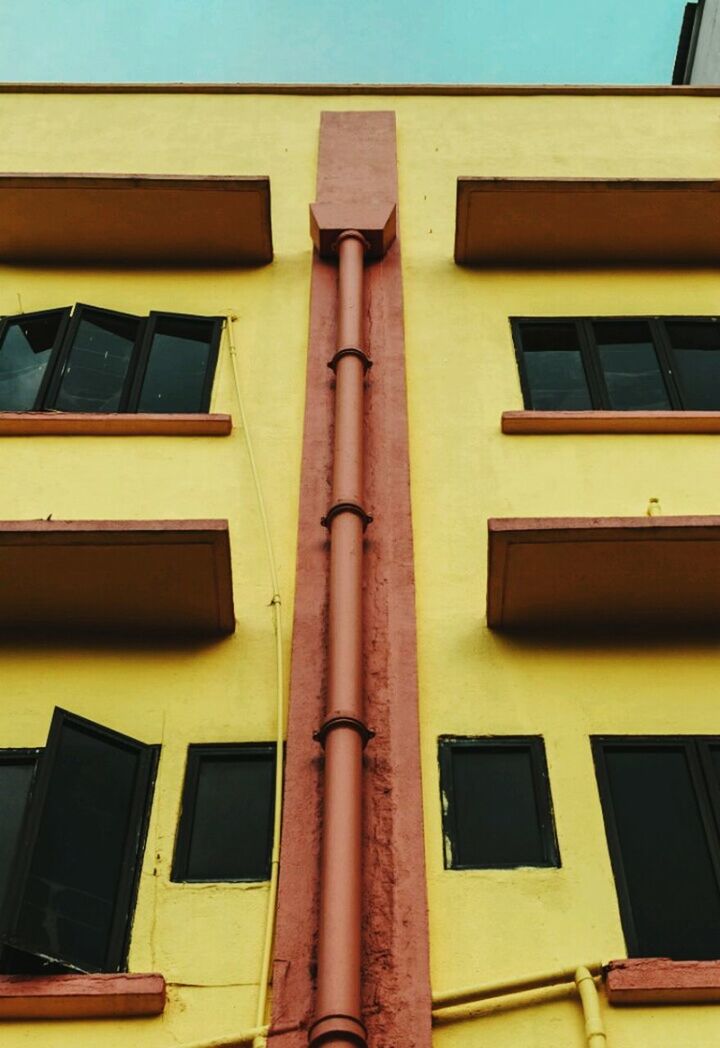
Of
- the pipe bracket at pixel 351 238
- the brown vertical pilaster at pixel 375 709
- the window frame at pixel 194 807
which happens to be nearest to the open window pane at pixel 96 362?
the brown vertical pilaster at pixel 375 709

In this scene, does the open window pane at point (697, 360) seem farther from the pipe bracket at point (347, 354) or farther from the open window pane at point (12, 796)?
the open window pane at point (12, 796)

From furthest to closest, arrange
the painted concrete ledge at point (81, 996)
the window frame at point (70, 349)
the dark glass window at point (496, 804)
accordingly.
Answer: the window frame at point (70, 349), the dark glass window at point (496, 804), the painted concrete ledge at point (81, 996)

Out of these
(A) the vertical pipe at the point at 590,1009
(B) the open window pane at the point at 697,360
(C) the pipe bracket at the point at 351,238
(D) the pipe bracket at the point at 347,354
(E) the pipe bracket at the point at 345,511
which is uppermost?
(C) the pipe bracket at the point at 351,238

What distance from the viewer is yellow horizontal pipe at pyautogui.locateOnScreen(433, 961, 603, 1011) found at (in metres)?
4.91

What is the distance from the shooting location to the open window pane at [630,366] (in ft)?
26.5

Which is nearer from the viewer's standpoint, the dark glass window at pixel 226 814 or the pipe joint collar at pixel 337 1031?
the pipe joint collar at pixel 337 1031

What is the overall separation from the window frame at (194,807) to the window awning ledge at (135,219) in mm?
4636

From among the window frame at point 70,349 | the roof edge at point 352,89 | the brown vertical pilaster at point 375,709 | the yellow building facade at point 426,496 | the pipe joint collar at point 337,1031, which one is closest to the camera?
the pipe joint collar at point 337,1031

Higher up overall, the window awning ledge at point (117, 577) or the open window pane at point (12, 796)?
the window awning ledge at point (117, 577)

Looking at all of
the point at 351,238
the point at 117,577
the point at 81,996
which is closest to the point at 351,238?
the point at 351,238

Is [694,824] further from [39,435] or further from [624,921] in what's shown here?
[39,435]

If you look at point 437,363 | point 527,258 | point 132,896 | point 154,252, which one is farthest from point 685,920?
point 154,252

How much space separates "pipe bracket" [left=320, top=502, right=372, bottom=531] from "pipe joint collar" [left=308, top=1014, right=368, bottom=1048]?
9.75ft

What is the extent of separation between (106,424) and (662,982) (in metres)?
4.77
